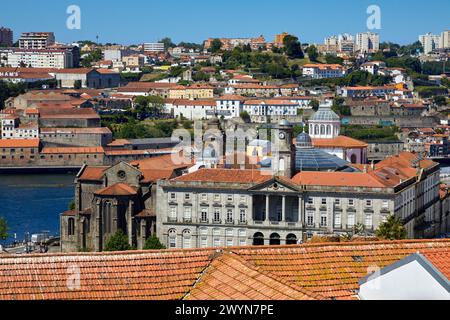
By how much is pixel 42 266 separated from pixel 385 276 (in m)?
1.63

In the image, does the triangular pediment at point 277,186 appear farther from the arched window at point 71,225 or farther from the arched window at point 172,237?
the arched window at point 71,225

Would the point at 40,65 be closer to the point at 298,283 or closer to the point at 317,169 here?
the point at 317,169

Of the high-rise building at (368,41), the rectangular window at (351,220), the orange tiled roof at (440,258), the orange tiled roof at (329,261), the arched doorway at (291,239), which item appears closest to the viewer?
the orange tiled roof at (329,261)

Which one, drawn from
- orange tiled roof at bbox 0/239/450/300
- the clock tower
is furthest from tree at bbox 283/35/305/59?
orange tiled roof at bbox 0/239/450/300

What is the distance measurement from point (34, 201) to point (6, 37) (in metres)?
55.0

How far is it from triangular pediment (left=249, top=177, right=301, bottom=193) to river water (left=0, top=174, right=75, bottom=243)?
507 cm

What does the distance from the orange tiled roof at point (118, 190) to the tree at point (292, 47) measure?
4884 cm

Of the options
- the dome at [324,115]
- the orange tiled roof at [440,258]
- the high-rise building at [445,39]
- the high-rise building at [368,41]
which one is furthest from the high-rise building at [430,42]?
the orange tiled roof at [440,258]

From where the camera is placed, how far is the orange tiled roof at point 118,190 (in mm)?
20641

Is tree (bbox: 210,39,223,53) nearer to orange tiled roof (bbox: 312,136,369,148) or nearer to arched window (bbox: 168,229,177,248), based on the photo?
orange tiled roof (bbox: 312,136,369,148)

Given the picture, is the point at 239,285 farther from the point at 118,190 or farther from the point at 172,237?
the point at 118,190

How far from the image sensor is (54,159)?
4203cm

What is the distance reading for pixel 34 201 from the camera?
29.1 m

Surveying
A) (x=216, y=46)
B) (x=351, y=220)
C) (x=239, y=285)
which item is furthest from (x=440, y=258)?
(x=216, y=46)
